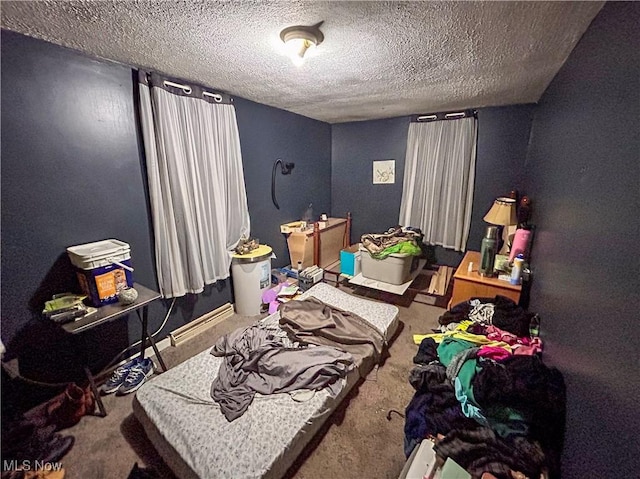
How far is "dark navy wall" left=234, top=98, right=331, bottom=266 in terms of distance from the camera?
289 centimetres

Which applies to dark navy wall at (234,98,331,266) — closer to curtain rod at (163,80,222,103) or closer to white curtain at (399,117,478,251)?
curtain rod at (163,80,222,103)

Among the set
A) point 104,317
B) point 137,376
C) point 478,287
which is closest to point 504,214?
point 478,287

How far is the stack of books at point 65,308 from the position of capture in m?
1.47

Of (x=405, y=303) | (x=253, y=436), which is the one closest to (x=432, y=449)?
(x=253, y=436)

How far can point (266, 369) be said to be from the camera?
5.42 feet

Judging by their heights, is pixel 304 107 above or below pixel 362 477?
above

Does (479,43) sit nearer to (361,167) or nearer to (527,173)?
(527,173)

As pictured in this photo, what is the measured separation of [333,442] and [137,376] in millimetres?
1446

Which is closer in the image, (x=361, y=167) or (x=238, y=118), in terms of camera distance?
(x=238, y=118)

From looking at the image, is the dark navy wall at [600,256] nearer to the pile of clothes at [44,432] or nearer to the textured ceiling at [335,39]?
the textured ceiling at [335,39]

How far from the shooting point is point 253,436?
1292 millimetres

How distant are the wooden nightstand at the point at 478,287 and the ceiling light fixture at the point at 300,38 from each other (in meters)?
2.08

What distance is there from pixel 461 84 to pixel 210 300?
2995 millimetres

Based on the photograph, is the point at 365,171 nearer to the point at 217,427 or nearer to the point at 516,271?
the point at 516,271
